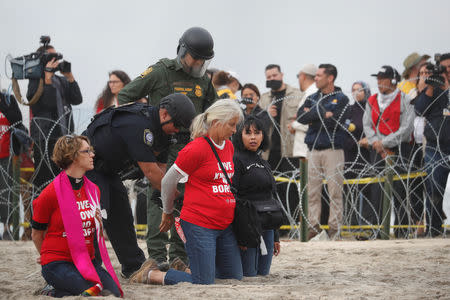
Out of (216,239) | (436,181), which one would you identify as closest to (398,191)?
(436,181)

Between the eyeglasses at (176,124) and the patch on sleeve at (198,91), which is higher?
Result: the patch on sleeve at (198,91)

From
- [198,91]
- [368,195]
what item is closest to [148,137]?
[198,91]

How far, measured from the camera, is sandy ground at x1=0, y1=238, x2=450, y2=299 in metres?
4.50

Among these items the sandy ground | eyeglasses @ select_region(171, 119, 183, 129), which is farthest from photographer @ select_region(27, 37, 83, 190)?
eyeglasses @ select_region(171, 119, 183, 129)

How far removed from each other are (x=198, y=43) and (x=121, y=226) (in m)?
1.61

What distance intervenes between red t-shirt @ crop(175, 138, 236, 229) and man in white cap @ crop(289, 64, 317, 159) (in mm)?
3896

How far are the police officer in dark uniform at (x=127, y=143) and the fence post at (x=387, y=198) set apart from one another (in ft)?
12.9

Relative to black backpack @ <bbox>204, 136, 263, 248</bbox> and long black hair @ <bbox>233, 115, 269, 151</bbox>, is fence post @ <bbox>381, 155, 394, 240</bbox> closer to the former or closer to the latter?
long black hair @ <bbox>233, 115, 269, 151</bbox>

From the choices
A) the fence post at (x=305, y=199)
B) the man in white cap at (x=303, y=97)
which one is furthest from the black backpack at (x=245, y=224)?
the man in white cap at (x=303, y=97)

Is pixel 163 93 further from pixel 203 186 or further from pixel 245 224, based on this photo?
pixel 245 224

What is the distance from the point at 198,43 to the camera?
18.8 feet

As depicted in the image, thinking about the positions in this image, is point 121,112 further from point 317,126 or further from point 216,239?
point 317,126

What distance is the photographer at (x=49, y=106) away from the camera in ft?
27.8

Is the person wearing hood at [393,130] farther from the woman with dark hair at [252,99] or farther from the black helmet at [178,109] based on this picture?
the black helmet at [178,109]
